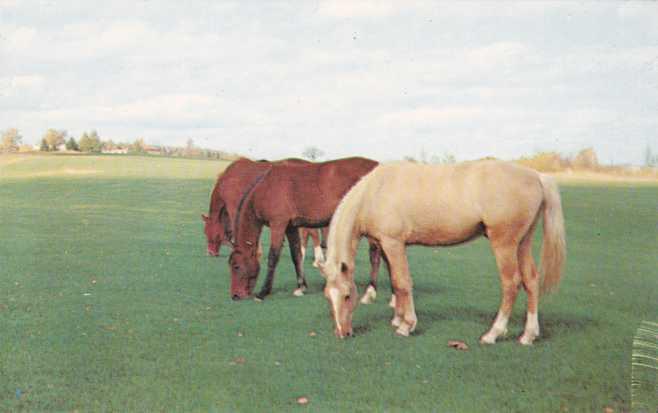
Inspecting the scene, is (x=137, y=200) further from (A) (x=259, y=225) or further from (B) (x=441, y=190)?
(B) (x=441, y=190)

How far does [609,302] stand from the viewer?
4.66 meters

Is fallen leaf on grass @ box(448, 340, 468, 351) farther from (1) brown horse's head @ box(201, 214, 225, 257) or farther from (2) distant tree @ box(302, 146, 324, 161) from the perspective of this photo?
(1) brown horse's head @ box(201, 214, 225, 257)

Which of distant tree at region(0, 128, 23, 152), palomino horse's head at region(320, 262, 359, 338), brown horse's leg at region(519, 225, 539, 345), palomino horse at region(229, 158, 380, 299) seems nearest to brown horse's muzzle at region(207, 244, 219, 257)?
palomino horse at region(229, 158, 380, 299)

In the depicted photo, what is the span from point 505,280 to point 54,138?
4.12 metres

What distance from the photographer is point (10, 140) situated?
4.66m

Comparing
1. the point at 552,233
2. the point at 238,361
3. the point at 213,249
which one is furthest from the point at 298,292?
the point at 552,233

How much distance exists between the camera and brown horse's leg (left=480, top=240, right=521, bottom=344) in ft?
14.2

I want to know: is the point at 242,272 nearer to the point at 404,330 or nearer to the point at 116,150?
the point at 116,150

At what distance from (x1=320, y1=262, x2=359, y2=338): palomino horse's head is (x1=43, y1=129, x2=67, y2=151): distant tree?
8.84 ft

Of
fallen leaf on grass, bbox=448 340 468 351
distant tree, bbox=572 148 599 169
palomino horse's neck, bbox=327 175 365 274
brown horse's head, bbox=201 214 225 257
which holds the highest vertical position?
distant tree, bbox=572 148 599 169

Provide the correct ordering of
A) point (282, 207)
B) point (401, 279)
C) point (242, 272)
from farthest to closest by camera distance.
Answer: point (282, 207) → point (242, 272) → point (401, 279)

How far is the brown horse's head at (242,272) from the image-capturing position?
5781mm

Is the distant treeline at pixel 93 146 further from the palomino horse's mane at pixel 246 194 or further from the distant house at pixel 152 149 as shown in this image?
the palomino horse's mane at pixel 246 194

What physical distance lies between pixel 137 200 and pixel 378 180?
2.76 metres
